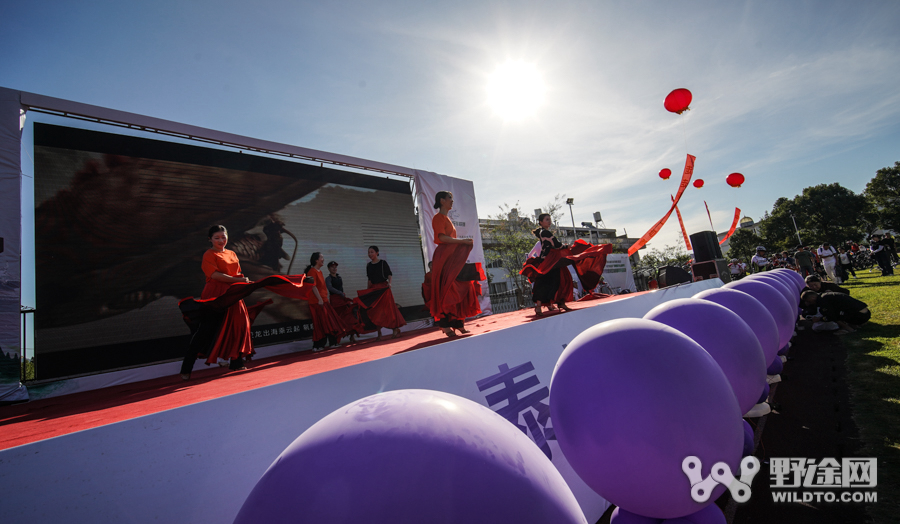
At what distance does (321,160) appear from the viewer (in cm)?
717

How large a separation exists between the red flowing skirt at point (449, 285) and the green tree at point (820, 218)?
5199cm

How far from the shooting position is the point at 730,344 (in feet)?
6.95

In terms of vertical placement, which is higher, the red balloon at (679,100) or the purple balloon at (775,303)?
the red balloon at (679,100)

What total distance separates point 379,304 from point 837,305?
7.21 meters

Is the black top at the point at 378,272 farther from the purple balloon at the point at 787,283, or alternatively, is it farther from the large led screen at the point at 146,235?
the purple balloon at the point at 787,283

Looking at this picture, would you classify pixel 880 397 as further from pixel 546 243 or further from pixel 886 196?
pixel 886 196

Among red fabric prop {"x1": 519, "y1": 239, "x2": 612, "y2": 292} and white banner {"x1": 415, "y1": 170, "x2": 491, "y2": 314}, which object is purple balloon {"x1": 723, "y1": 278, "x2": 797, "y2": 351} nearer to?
red fabric prop {"x1": 519, "y1": 239, "x2": 612, "y2": 292}

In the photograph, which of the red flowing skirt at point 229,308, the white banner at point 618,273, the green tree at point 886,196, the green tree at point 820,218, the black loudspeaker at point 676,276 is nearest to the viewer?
the red flowing skirt at point 229,308

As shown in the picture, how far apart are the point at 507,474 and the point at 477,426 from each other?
0.37 ft

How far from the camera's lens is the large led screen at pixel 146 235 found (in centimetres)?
455

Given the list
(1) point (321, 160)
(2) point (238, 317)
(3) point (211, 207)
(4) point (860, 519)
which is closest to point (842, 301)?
(4) point (860, 519)

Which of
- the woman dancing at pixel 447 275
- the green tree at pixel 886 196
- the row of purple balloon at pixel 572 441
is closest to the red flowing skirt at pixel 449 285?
the woman dancing at pixel 447 275

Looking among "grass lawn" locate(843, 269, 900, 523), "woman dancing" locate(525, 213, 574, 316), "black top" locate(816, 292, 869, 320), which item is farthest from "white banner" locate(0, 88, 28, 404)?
"black top" locate(816, 292, 869, 320)

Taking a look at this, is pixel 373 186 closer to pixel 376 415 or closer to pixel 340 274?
pixel 340 274
